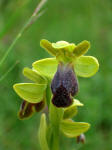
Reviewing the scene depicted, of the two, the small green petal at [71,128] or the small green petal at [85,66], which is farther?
the small green petal at [71,128]

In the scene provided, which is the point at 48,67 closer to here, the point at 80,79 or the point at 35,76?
the point at 35,76

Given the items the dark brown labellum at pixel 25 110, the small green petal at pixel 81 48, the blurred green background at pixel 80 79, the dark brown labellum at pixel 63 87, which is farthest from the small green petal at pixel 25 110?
the small green petal at pixel 81 48

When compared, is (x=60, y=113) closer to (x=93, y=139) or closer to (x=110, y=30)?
(x=93, y=139)

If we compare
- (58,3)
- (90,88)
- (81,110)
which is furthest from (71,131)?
(58,3)

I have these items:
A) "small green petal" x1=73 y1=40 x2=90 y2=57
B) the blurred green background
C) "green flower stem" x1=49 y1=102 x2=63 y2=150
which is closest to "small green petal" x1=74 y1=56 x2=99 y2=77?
"small green petal" x1=73 y1=40 x2=90 y2=57

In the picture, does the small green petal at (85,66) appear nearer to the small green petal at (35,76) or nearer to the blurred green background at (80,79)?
the small green petal at (35,76)

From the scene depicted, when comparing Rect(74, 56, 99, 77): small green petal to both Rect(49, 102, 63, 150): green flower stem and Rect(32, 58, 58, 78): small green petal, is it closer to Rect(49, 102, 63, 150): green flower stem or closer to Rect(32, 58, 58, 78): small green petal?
Rect(32, 58, 58, 78): small green petal
